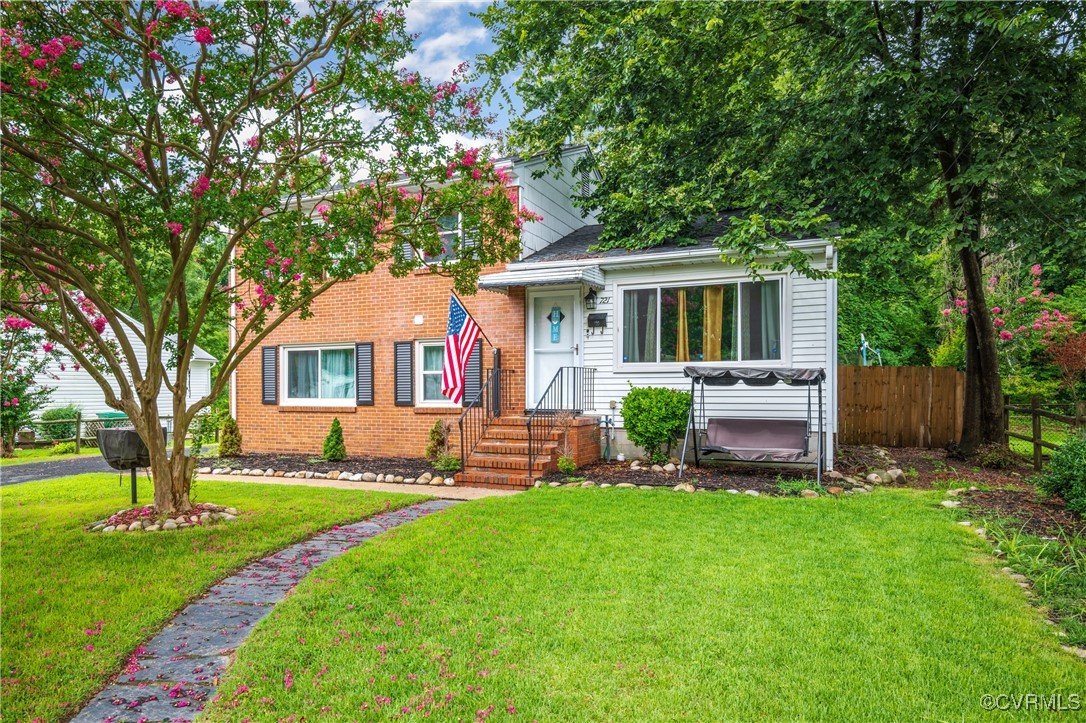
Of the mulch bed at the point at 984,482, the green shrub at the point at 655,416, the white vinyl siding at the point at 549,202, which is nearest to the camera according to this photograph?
the mulch bed at the point at 984,482

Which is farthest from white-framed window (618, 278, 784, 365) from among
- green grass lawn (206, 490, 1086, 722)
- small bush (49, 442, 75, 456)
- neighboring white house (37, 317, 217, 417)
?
neighboring white house (37, 317, 217, 417)

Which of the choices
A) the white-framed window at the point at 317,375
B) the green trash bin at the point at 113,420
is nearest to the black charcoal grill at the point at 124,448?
the white-framed window at the point at 317,375

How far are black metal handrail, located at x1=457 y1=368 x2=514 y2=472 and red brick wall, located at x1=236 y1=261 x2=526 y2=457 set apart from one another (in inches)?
7.2

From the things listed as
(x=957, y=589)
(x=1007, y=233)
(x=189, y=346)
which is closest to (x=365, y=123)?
(x=189, y=346)

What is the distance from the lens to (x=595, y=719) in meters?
2.76

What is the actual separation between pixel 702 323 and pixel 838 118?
12.0ft

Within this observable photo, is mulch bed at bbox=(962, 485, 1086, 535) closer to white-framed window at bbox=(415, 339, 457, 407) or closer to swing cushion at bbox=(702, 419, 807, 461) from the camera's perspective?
swing cushion at bbox=(702, 419, 807, 461)

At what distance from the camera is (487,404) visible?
11320mm

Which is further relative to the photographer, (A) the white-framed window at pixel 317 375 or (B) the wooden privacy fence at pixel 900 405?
(A) the white-framed window at pixel 317 375

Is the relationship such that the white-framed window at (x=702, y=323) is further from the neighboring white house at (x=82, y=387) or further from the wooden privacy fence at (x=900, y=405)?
the neighboring white house at (x=82, y=387)

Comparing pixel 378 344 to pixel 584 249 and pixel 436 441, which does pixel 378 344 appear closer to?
pixel 436 441

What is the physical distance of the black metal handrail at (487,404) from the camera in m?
10.7

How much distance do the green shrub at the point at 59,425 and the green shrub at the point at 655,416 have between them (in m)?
17.6

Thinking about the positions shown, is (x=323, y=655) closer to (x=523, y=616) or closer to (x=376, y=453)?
(x=523, y=616)
